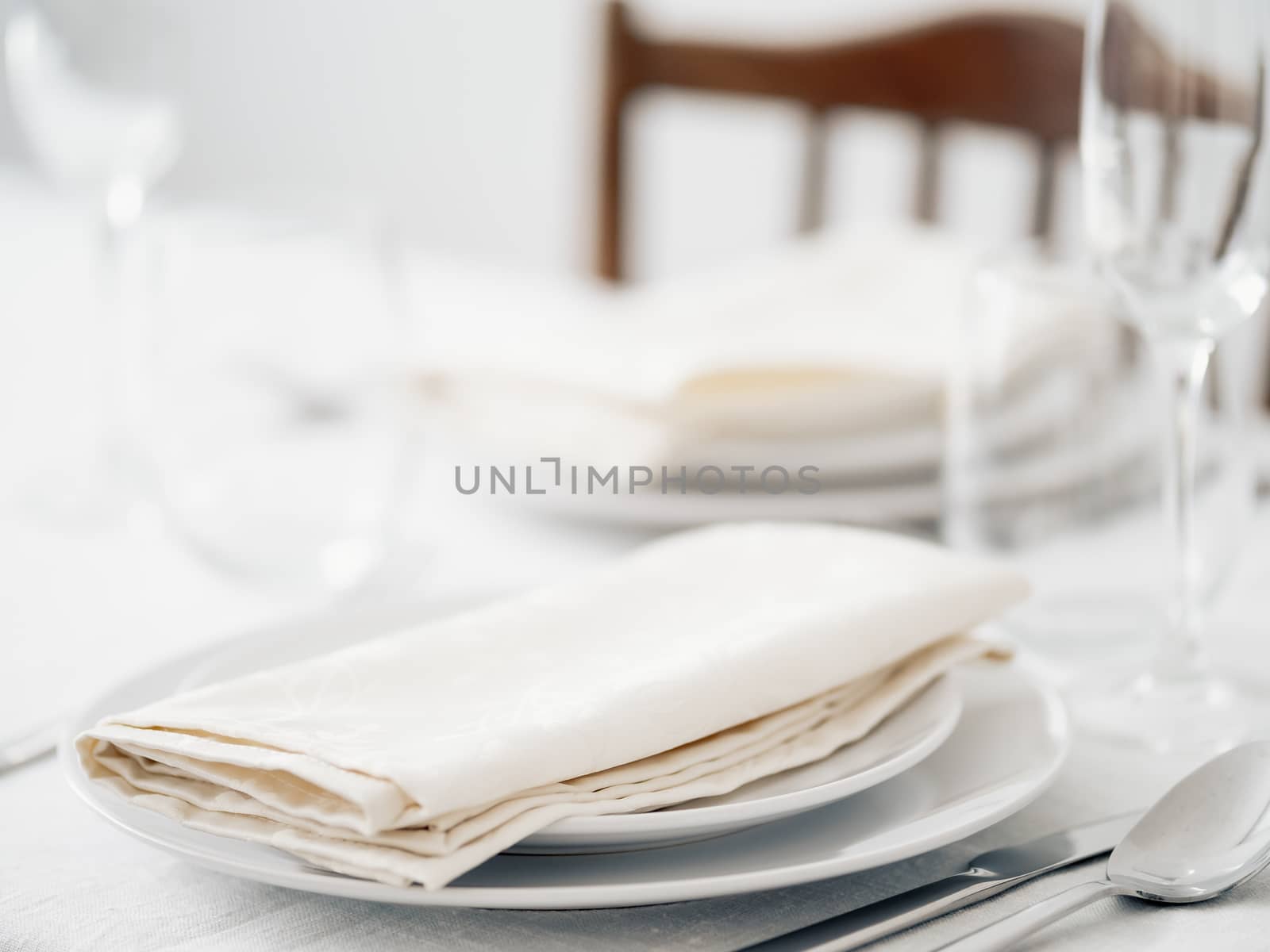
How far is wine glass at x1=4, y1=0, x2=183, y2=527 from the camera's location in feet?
1.96

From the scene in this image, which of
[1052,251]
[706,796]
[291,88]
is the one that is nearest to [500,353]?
[1052,251]

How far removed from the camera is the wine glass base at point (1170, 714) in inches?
16.8

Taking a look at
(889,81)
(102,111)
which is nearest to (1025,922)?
(102,111)

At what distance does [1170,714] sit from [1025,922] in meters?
0.17

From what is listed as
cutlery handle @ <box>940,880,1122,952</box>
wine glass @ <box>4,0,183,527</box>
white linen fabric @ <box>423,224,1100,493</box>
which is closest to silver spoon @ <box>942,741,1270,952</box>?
cutlery handle @ <box>940,880,1122,952</box>

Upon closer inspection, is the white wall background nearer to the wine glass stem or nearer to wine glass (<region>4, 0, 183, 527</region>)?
wine glass (<region>4, 0, 183, 527</region>)

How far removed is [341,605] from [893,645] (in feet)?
0.87

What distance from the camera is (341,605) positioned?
0.56 meters

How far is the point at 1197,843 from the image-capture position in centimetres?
34

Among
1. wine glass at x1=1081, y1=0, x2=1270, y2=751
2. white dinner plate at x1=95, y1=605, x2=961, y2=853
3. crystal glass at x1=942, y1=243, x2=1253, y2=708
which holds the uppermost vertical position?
wine glass at x1=1081, y1=0, x2=1270, y2=751

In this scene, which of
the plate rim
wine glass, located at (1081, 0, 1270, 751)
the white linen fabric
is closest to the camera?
the plate rim

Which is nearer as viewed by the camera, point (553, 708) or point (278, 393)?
point (553, 708)

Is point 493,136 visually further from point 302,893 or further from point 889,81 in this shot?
point 302,893

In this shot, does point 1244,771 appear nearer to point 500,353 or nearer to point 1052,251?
point 1052,251
